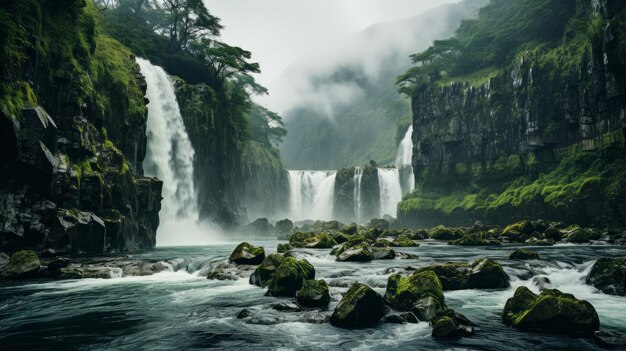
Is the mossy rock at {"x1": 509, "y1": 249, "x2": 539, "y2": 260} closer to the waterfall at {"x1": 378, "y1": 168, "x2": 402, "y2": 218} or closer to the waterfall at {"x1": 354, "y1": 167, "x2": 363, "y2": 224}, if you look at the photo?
the waterfall at {"x1": 354, "y1": 167, "x2": 363, "y2": 224}

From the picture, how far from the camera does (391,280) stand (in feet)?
44.8

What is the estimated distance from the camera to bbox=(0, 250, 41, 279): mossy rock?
1819cm

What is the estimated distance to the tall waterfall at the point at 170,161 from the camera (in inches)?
1889

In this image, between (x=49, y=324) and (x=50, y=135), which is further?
(x=50, y=135)

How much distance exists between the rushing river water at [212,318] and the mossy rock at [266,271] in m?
0.50

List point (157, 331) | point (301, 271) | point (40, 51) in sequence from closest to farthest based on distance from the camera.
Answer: point (157, 331) → point (301, 271) → point (40, 51)

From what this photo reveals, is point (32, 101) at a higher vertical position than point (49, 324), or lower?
higher

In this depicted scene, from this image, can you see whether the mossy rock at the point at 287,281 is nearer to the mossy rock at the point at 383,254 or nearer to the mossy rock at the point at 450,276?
the mossy rock at the point at 450,276

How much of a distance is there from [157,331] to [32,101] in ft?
67.1

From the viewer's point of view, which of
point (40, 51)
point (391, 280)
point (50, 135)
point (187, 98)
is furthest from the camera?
point (187, 98)

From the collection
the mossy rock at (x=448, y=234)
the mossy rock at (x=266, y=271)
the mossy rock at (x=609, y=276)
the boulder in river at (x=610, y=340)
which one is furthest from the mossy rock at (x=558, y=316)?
the mossy rock at (x=448, y=234)

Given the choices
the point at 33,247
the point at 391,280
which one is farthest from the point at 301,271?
the point at 33,247

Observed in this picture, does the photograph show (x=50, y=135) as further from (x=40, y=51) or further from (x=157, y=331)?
(x=157, y=331)

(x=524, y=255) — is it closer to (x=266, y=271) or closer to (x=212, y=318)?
(x=266, y=271)
